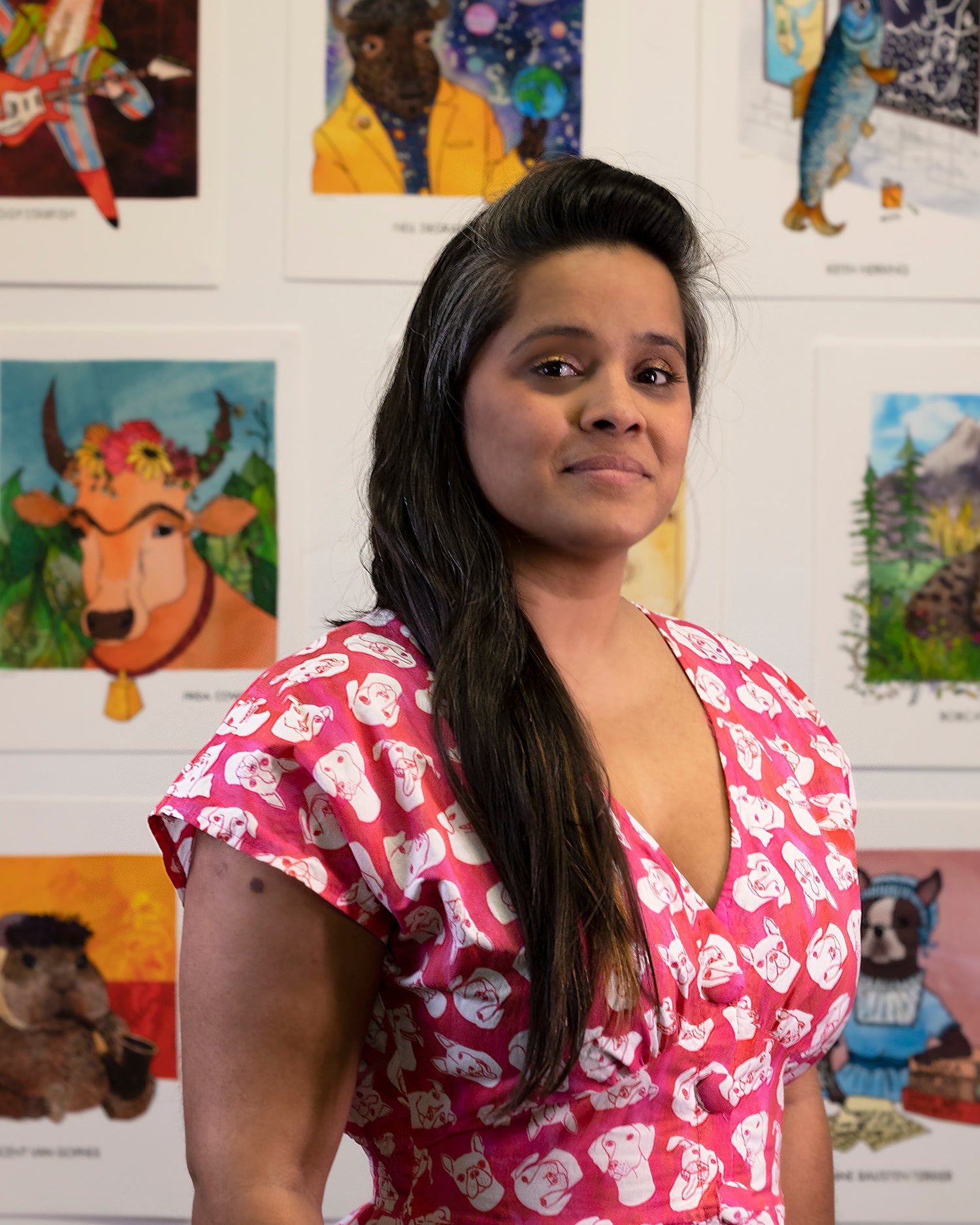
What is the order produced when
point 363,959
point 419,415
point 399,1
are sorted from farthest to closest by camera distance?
point 399,1
point 419,415
point 363,959

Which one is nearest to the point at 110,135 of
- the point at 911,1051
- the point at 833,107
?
the point at 833,107

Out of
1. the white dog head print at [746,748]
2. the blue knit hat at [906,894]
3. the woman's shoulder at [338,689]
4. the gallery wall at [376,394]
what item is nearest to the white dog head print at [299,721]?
the woman's shoulder at [338,689]

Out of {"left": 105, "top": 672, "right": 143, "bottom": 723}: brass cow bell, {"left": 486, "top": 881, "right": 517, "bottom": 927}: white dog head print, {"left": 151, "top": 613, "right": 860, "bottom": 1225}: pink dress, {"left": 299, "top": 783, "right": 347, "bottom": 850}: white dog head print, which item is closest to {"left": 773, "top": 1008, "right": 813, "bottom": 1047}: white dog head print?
{"left": 151, "top": 613, "right": 860, "bottom": 1225}: pink dress

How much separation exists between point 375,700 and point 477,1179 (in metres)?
0.29

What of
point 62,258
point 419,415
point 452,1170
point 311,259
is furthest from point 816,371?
point 452,1170

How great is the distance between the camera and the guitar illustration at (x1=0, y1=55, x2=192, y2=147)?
1.36m

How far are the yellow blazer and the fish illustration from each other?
1.06ft

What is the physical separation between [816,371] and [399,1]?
2.05 ft

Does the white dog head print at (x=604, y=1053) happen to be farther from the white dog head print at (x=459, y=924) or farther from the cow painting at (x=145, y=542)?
the cow painting at (x=145, y=542)

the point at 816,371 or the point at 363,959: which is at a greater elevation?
the point at 816,371

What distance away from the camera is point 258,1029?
663mm

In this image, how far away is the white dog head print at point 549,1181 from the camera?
2.31 feet

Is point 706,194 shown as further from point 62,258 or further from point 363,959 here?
point 363,959

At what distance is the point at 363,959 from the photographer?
686 mm
